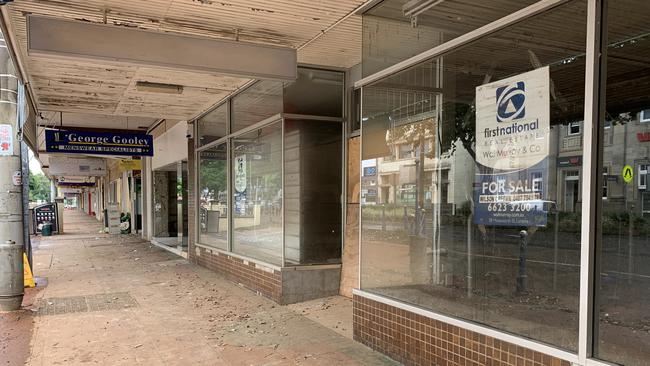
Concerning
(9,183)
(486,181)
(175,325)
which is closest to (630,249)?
(486,181)

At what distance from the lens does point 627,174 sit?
18.7ft

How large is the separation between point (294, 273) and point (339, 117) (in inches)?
97.8

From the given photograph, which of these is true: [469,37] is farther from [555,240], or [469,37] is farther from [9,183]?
[9,183]

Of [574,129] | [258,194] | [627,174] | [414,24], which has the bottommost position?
[258,194]

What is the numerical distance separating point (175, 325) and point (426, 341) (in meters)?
3.34

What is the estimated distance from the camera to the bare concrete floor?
4.88 metres

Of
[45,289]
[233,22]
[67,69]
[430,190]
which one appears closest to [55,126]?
[45,289]

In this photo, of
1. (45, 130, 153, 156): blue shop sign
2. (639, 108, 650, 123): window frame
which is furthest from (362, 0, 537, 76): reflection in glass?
(45, 130, 153, 156): blue shop sign

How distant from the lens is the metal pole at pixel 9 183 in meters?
6.82

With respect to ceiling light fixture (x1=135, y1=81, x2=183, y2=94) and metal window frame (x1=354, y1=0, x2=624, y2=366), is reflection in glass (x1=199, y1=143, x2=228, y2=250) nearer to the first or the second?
ceiling light fixture (x1=135, y1=81, x2=183, y2=94)

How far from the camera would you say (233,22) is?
17.7 ft

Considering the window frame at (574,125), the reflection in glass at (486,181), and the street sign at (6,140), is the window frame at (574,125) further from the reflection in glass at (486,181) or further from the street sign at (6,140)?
the street sign at (6,140)

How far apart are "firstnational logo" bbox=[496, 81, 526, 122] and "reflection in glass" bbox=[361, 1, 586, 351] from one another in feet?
0.03

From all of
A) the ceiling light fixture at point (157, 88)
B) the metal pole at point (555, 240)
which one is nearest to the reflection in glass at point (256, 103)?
the ceiling light fixture at point (157, 88)
